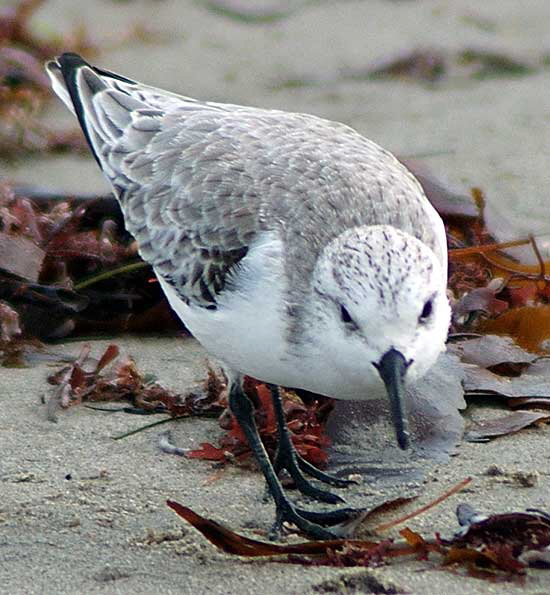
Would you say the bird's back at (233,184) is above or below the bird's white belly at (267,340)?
above

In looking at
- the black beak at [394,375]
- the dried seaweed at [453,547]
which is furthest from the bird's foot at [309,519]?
the black beak at [394,375]

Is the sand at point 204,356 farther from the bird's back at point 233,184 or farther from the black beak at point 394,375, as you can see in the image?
the bird's back at point 233,184

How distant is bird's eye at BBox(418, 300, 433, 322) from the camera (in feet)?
13.4

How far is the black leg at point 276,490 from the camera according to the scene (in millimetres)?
4625

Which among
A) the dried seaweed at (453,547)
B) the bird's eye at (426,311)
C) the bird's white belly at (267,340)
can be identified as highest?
the bird's eye at (426,311)

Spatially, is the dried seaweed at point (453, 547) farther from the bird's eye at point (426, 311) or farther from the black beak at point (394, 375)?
the bird's eye at point (426, 311)

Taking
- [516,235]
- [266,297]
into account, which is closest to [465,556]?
[266,297]

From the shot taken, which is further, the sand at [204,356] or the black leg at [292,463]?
the black leg at [292,463]

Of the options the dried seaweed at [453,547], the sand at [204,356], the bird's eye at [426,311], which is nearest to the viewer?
the dried seaweed at [453,547]

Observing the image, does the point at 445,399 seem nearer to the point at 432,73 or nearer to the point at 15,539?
the point at 15,539

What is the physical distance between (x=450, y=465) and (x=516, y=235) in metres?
1.95

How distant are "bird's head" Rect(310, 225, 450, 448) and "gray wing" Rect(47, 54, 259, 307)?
560mm

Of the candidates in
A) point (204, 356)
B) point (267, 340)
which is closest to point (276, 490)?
point (267, 340)

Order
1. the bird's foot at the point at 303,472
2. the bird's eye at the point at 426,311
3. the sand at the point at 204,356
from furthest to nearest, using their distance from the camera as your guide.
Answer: the bird's foot at the point at 303,472 → the sand at the point at 204,356 → the bird's eye at the point at 426,311
